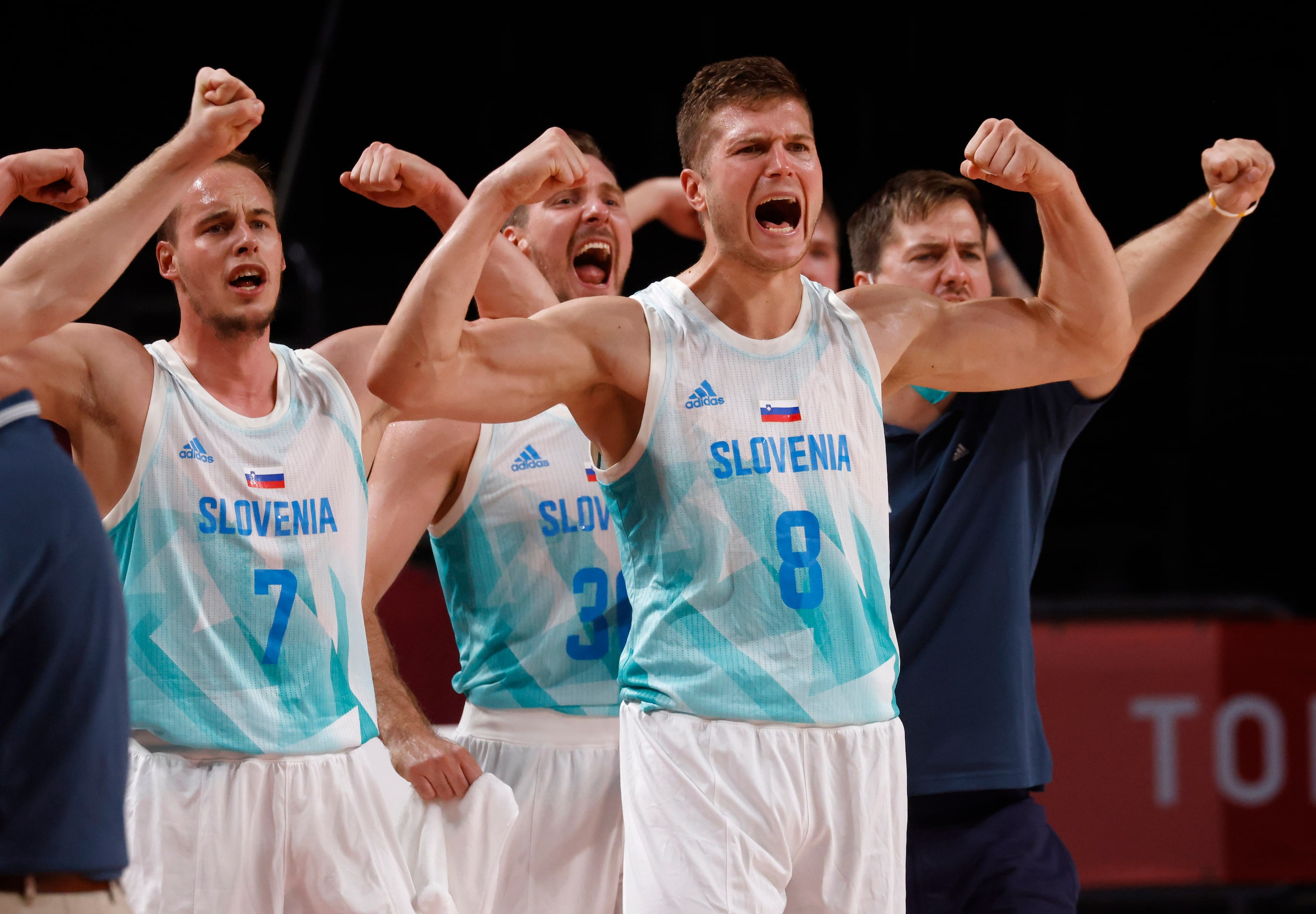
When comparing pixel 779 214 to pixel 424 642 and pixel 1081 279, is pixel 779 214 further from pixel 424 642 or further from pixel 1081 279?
pixel 424 642

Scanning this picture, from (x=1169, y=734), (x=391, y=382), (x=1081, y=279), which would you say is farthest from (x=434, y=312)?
(x=1169, y=734)

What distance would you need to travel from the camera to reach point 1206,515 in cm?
971

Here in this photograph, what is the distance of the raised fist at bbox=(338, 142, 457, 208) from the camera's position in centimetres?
307

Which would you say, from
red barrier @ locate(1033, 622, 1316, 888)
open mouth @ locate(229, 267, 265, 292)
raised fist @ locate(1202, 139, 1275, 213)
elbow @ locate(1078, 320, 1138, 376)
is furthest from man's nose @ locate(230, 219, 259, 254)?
red barrier @ locate(1033, 622, 1316, 888)

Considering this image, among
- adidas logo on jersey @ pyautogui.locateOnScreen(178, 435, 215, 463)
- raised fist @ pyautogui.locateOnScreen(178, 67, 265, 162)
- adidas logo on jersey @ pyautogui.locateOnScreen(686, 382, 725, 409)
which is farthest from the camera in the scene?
adidas logo on jersey @ pyautogui.locateOnScreen(178, 435, 215, 463)

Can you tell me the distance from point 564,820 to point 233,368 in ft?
4.14

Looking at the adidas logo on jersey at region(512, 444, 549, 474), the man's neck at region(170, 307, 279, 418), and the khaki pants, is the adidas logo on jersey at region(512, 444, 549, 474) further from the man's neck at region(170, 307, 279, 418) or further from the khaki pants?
the khaki pants

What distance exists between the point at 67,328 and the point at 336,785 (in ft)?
3.52

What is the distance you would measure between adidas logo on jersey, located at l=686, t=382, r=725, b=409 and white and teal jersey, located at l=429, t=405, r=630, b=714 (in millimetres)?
694

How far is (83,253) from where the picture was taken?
242 cm


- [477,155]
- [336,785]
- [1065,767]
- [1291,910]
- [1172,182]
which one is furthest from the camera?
[1172,182]

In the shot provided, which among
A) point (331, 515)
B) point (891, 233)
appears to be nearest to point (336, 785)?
point (331, 515)

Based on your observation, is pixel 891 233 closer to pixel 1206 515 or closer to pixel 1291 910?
pixel 1291 910

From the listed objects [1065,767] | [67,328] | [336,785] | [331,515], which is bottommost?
[1065,767]
